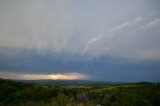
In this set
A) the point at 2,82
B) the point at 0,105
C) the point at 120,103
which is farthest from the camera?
the point at 2,82

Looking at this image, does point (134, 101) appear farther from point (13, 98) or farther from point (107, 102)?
point (13, 98)

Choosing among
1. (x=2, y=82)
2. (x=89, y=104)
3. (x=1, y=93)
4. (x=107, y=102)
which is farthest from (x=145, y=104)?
(x=2, y=82)

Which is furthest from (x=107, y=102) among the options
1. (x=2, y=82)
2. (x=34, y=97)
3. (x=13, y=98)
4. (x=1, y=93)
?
(x=2, y=82)

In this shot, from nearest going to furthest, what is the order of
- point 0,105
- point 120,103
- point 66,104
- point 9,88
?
point 66,104 < point 0,105 < point 120,103 < point 9,88

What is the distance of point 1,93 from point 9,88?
69.8 inches

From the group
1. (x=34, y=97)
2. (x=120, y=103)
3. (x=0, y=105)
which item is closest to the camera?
(x=0, y=105)

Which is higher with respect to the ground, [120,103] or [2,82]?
[2,82]

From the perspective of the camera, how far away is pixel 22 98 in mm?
21531

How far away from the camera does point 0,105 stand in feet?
58.6

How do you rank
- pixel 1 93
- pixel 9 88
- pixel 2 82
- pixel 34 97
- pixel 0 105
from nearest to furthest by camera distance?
pixel 0 105, pixel 34 97, pixel 1 93, pixel 9 88, pixel 2 82

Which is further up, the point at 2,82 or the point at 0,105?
the point at 2,82

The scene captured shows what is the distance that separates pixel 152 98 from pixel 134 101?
Answer: 4.54 m

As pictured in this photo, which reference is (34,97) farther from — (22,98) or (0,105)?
(0,105)

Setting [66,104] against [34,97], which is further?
[34,97]
